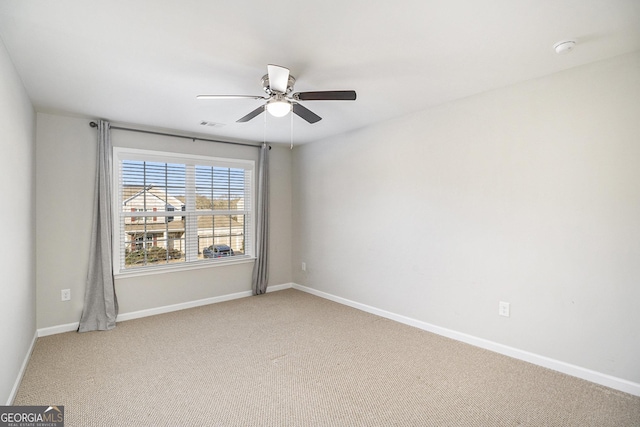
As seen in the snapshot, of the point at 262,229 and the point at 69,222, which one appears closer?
the point at 69,222

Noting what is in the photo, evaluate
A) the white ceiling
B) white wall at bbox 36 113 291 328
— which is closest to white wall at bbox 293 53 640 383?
the white ceiling

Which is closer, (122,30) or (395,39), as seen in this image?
(122,30)

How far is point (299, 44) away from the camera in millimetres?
2113

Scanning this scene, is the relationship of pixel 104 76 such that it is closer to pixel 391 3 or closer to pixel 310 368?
pixel 391 3

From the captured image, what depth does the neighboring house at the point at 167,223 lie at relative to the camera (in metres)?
4.05

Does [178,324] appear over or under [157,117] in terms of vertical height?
under

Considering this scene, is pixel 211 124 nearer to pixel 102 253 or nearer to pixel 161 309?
pixel 102 253

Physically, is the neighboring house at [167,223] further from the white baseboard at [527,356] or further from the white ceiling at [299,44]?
the white baseboard at [527,356]

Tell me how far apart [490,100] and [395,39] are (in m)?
1.41

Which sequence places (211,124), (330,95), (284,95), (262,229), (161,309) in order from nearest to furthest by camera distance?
(330,95) → (284,95) → (211,124) → (161,309) → (262,229)

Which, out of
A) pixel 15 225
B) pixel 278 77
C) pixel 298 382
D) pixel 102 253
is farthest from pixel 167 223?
pixel 278 77

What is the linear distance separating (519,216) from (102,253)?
4.30 meters

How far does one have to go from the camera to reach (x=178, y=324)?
3.74m

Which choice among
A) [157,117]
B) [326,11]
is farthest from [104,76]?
[326,11]
